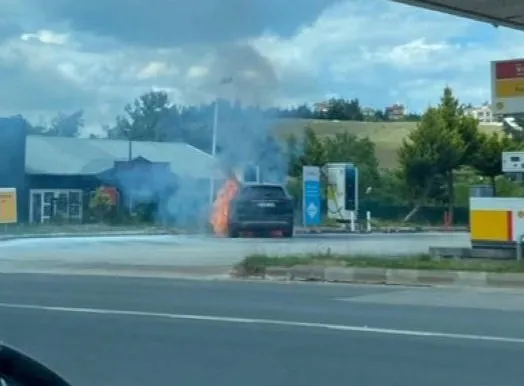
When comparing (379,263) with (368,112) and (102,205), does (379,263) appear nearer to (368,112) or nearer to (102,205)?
(102,205)

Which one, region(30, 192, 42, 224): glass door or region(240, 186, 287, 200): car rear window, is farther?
region(30, 192, 42, 224): glass door

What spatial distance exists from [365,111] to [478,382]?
118954mm

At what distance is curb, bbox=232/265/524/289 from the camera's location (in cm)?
1786

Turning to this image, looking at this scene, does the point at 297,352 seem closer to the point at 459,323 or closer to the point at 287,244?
the point at 459,323

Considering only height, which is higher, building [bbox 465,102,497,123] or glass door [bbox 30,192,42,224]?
building [bbox 465,102,497,123]

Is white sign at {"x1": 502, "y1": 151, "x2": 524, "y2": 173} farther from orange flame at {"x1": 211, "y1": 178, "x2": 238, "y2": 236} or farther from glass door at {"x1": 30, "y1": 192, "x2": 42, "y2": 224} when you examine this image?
glass door at {"x1": 30, "y1": 192, "x2": 42, "y2": 224}

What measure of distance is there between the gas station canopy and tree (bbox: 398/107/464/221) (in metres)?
29.0

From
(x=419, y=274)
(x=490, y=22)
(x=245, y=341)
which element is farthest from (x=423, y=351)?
(x=490, y=22)

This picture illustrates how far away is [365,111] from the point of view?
417 feet

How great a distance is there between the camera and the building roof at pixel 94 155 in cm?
5434

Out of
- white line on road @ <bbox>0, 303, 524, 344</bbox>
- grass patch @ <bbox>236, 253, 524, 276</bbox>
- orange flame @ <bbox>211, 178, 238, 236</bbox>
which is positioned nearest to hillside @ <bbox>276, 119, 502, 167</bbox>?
orange flame @ <bbox>211, 178, 238, 236</bbox>

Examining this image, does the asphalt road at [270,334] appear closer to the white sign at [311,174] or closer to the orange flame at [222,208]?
the orange flame at [222,208]

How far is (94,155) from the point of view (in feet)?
193

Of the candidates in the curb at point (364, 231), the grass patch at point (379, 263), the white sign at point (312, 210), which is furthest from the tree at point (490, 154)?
the grass patch at point (379, 263)
